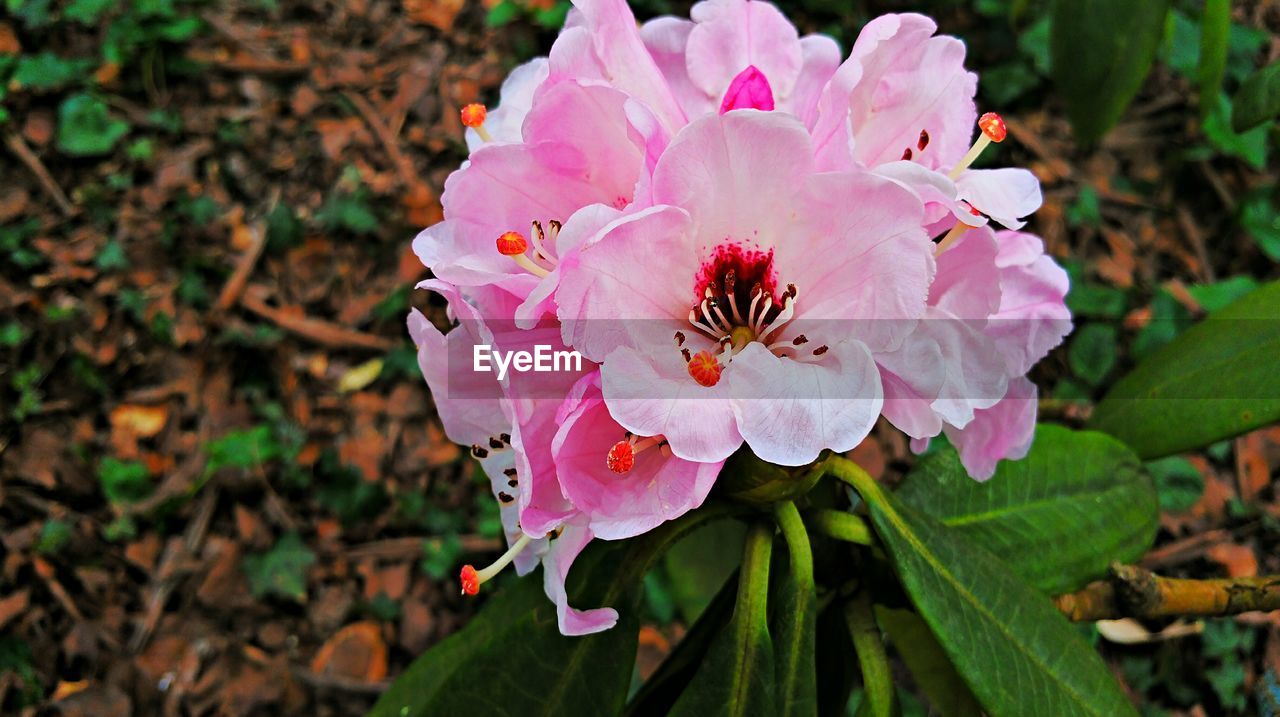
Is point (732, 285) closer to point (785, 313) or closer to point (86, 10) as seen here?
point (785, 313)

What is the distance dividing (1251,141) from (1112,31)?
31.4 inches

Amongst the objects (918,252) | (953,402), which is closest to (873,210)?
(918,252)

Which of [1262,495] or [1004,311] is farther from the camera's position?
[1262,495]

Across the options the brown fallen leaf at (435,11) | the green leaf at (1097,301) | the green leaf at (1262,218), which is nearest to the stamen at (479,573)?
the green leaf at (1097,301)

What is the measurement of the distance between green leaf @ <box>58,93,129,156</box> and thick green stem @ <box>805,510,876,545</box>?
1.99m

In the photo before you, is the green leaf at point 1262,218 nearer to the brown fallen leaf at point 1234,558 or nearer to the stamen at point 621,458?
the brown fallen leaf at point 1234,558

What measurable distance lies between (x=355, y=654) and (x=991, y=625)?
47.2 inches

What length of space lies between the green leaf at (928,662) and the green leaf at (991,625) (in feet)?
0.31

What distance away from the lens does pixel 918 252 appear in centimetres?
62

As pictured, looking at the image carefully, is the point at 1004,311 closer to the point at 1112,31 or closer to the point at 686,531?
the point at 686,531

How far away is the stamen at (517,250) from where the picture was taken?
66 cm

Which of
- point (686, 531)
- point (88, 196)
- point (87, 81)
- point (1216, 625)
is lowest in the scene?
point (1216, 625)

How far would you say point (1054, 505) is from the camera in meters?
0.99

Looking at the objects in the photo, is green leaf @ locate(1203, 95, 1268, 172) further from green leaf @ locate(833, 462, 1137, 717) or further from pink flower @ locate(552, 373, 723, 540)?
pink flower @ locate(552, 373, 723, 540)
